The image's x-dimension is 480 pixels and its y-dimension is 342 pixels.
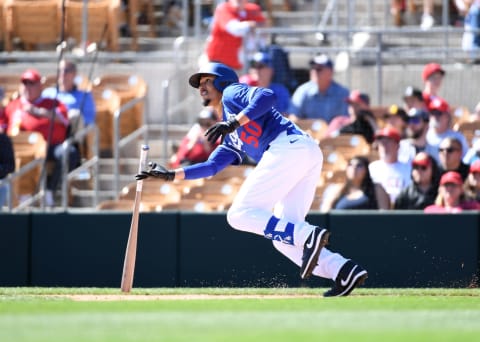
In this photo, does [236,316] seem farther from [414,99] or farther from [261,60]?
[261,60]

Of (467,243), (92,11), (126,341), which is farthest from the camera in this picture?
(92,11)

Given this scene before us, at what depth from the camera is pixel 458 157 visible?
13445 mm

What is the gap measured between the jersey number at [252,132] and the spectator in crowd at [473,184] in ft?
12.0

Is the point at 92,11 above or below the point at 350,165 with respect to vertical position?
above

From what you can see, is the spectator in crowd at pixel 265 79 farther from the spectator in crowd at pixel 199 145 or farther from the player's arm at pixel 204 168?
the player's arm at pixel 204 168

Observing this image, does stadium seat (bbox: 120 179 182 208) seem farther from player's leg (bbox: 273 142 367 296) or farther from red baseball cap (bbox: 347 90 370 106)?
player's leg (bbox: 273 142 367 296)

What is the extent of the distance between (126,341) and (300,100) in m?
8.69

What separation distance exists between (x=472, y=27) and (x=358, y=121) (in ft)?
10.4

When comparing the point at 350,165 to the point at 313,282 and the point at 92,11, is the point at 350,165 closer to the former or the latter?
the point at 313,282

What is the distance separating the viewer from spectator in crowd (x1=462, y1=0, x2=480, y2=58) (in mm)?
16500

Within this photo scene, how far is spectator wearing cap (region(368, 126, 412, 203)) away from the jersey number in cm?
372

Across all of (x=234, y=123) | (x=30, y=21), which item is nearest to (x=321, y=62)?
(x=234, y=123)

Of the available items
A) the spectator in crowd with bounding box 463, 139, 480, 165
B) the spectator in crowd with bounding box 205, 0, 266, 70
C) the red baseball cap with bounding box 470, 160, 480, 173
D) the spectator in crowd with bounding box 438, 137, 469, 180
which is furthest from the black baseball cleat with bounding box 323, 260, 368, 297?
the spectator in crowd with bounding box 205, 0, 266, 70

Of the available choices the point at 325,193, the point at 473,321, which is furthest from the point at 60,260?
the point at 473,321
